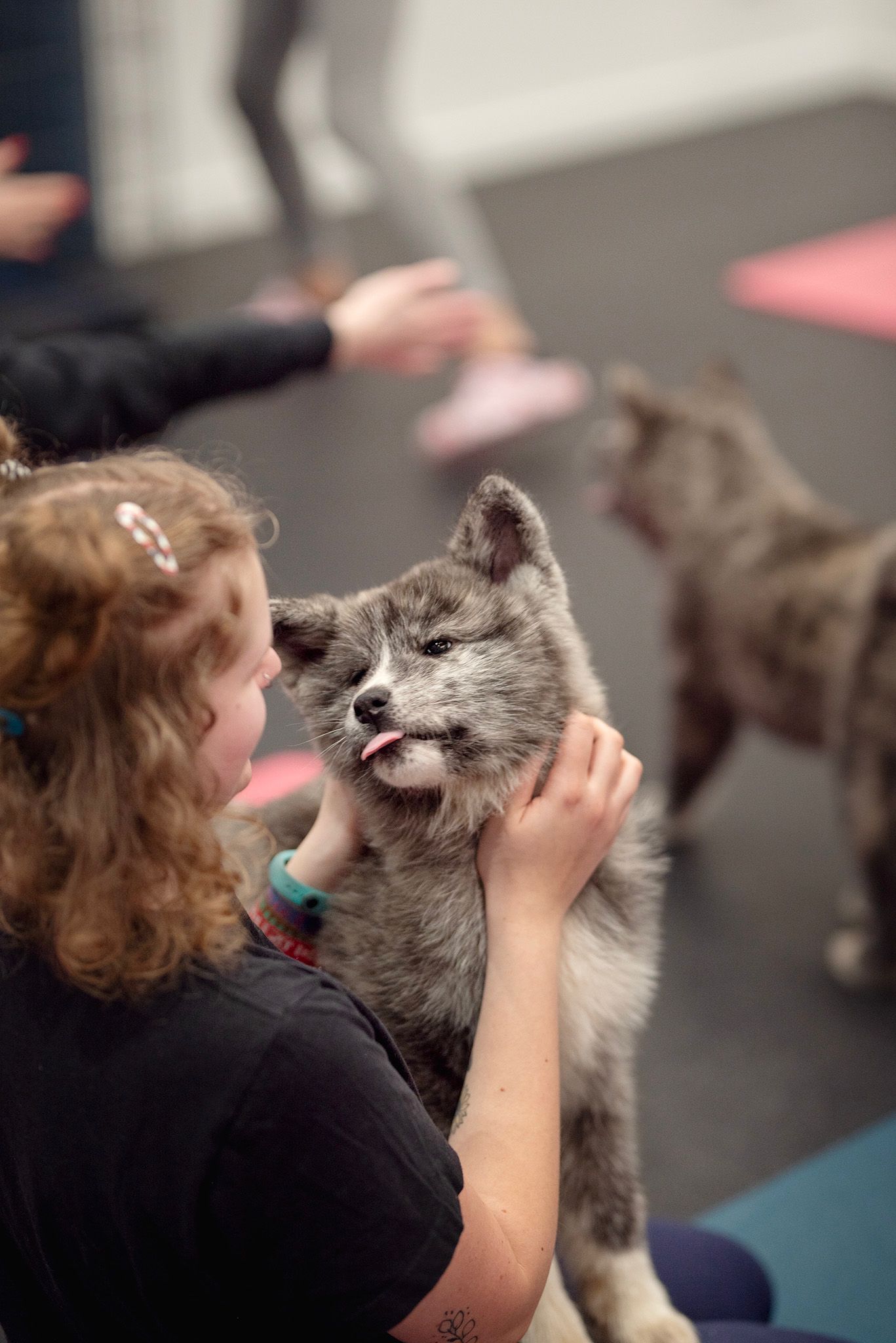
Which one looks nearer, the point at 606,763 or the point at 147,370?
the point at 606,763

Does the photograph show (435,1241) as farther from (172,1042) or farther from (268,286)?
(268,286)

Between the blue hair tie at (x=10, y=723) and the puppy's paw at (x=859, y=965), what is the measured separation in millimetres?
1801

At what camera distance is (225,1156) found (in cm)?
76

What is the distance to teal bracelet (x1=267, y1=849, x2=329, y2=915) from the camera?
1094mm

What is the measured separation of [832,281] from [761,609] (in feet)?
10.1

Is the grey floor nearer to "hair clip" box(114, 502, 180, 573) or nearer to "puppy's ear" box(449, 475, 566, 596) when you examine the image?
"puppy's ear" box(449, 475, 566, 596)

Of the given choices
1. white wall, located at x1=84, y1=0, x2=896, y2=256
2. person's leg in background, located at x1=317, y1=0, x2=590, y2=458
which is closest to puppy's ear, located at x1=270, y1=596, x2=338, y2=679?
person's leg in background, located at x1=317, y1=0, x2=590, y2=458

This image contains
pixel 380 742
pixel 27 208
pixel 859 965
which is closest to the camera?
pixel 380 742

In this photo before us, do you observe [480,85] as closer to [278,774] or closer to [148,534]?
[278,774]

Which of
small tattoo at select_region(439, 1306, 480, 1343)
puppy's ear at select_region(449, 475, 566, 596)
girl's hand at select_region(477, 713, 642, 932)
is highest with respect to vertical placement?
puppy's ear at select_region(449, 475, 566, 596)

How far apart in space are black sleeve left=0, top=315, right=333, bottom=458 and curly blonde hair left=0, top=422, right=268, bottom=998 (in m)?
0.95

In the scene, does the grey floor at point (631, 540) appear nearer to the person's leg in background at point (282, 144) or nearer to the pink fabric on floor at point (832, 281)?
the pink fabric on floor at point (832, 281)

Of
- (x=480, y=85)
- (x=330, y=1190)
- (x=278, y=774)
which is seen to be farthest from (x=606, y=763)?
(x=480, y=85)

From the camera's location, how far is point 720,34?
254 inches
